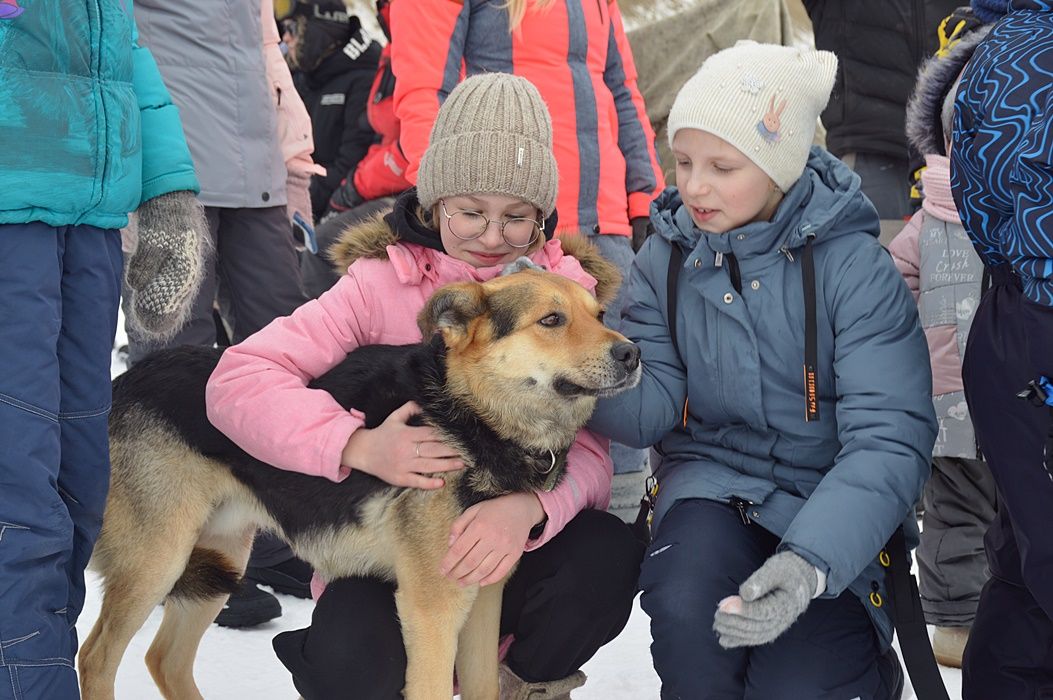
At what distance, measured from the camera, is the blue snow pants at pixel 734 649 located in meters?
2.15

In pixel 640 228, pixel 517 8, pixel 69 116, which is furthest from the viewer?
pixel 640 228

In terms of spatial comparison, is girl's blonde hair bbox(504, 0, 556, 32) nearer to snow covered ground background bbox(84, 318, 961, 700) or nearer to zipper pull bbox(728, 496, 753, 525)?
zipper pull bbox(728, 496, 753, 525)

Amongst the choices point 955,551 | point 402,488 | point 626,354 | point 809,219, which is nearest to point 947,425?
point 955,551

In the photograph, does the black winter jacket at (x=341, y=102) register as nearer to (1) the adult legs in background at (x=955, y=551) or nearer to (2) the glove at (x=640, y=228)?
(2) the glove at (x=640, y=228)

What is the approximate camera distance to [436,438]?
239 centimetres

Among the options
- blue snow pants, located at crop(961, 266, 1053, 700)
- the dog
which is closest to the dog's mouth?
the dog

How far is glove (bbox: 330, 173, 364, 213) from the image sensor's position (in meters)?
4.99

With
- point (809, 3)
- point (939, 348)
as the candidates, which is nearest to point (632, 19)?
point (809, 3)

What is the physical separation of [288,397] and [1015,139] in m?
1.52

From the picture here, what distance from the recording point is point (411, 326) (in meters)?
2.63

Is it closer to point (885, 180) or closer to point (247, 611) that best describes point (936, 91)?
point (885, 180)

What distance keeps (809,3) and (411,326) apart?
3.08 meters

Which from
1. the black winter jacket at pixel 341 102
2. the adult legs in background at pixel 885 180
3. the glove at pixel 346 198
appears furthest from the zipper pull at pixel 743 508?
the black winter jacket at pixel 341 102

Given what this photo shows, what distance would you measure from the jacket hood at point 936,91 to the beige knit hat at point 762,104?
29 centimetres
